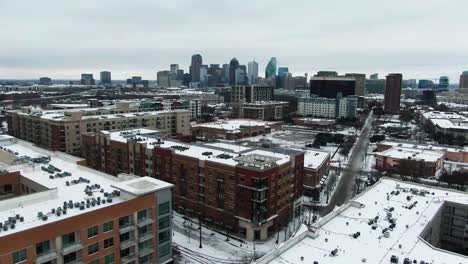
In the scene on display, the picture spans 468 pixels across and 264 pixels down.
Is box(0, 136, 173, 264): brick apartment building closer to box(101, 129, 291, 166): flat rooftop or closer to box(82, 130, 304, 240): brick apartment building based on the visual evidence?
box(82, 130, 304, 240): brick apartment building

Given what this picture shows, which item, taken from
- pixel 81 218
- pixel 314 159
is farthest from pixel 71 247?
pixel 314 159

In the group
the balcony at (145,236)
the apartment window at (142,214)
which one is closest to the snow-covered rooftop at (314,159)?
the balcony at (145,236)

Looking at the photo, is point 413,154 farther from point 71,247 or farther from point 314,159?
point 71,247

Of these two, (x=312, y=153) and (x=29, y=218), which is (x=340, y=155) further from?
(x=29, y=218)

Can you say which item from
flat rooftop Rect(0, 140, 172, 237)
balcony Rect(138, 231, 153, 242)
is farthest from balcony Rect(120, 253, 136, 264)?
flat rooftop Rect(0, 140, 172, 237)

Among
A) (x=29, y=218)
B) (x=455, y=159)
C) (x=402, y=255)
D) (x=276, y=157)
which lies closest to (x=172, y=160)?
(x=276, y=157)
